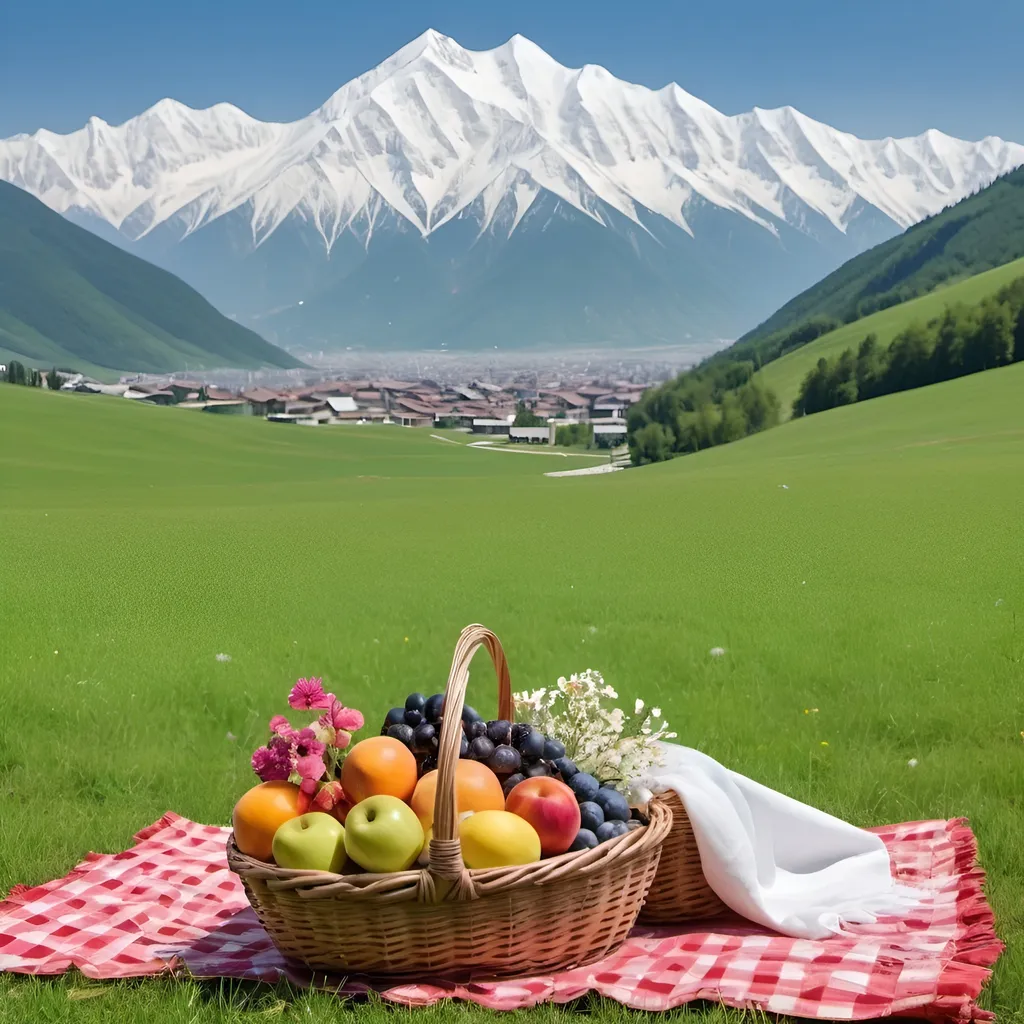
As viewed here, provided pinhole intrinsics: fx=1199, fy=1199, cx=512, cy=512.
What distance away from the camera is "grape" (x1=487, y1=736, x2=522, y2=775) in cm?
586

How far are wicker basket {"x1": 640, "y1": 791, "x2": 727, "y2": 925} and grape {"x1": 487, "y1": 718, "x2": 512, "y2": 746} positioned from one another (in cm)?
81

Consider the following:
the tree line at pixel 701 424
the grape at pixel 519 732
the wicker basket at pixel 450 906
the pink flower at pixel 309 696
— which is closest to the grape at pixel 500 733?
the grape at pixel 519 732

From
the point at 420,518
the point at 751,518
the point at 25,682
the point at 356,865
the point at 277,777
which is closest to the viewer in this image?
the point at 356,865

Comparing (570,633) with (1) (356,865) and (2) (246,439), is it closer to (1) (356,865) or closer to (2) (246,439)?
(1) (356,865)

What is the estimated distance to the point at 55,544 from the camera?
2911cm

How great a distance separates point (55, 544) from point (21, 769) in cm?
2118

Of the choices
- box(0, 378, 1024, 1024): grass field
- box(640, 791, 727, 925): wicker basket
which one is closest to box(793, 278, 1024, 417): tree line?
box(0, 378, 1024, 1024): grass field

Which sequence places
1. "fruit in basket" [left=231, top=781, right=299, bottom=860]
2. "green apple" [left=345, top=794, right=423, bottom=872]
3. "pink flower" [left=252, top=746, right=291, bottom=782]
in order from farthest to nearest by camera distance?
"pink flower" [left=252, top=746, right=291, bottom=782], "fruit in basket" [left=231, top=781, right=299, bottom=860], "green apple" [left=345, top=794, right=423, bottom=872]

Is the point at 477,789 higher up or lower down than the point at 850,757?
higher up

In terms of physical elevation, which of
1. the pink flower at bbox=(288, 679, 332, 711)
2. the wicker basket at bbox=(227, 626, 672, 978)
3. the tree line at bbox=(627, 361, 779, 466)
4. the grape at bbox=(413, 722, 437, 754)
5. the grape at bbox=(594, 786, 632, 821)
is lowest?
the wicker basket at bbox=(227, 626, 672, 978)

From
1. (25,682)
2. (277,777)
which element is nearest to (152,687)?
(25,682)

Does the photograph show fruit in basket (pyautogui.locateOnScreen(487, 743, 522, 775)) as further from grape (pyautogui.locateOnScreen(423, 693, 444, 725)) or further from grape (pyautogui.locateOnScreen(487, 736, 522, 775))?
grape (pyautogui.locateOnScreen(423, 693, 444, 725))

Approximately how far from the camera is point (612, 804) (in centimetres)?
570

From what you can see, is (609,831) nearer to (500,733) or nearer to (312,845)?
(500,733)
